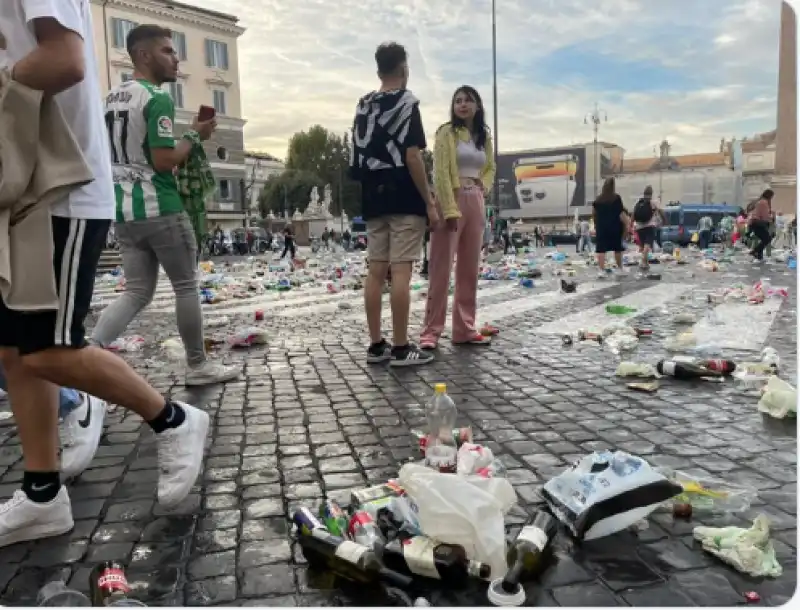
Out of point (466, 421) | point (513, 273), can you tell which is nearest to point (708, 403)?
point (466, 421)

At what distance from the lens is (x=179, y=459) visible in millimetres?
2410

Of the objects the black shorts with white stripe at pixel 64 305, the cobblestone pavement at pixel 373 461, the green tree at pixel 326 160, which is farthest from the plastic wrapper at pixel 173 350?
the green tree at pixel 326 160

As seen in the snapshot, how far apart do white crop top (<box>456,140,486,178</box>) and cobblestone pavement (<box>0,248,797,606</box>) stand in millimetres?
1423

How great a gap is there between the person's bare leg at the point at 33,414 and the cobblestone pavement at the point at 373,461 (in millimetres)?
276

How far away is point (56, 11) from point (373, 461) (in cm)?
199

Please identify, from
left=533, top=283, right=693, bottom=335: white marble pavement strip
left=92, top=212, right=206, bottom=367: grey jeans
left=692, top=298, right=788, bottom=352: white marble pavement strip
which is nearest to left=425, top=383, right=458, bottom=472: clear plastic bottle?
left=92, top=212, right=206, bottom=367: grey jeans

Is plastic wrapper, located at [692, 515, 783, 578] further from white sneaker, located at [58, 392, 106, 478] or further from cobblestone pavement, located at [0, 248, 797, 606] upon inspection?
white sneaker, located at [58, 392, 106, 478]

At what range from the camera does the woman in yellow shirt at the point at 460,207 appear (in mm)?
5172

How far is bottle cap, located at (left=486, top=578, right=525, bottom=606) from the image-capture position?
5.77 ft

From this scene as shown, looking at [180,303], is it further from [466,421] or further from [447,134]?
[447,134]

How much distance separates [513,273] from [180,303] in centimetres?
945

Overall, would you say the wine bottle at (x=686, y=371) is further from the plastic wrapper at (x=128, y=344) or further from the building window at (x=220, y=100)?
the building window at (x=220, y=100)

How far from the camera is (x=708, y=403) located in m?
3.64

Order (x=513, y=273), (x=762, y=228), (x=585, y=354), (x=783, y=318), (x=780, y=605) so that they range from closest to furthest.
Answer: (x=780, y=605) < (x=585, y=354) < (x=783, y=318) < (x=513, y=273) < (x=762, y=228)
